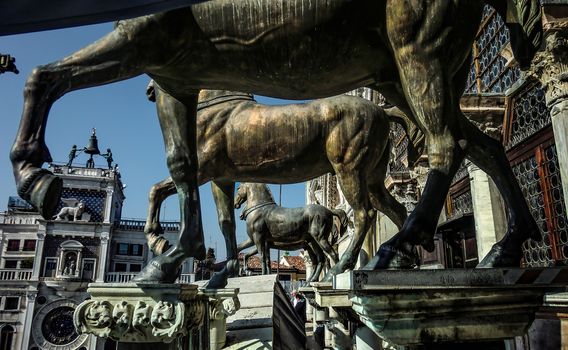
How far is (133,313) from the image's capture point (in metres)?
2.17

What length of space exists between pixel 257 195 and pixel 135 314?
5.78 metres

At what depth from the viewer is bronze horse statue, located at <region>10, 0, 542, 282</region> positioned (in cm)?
197

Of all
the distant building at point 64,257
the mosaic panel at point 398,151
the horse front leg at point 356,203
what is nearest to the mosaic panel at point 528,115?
the horse front leg at point 356,203

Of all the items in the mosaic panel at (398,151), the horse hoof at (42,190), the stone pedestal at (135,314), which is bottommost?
the stone pedestal at (135,314)

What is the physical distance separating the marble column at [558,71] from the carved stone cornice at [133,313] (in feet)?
14.7

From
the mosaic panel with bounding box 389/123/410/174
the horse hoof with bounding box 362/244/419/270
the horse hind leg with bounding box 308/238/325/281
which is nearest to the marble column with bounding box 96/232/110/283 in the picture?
the mosaic panel with bounding box 389/123/410/174

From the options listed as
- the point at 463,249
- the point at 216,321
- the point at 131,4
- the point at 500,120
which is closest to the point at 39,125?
the point at 131,4

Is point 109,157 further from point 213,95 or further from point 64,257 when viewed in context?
point 213,95

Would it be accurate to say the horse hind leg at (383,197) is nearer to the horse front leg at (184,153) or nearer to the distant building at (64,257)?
the horse front leg at (184,153)

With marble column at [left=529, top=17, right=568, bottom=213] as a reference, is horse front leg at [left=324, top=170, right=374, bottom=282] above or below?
below

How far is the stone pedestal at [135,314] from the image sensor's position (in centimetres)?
215

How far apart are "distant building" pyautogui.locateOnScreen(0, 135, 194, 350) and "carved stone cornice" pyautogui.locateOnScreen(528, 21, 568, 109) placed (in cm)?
4120

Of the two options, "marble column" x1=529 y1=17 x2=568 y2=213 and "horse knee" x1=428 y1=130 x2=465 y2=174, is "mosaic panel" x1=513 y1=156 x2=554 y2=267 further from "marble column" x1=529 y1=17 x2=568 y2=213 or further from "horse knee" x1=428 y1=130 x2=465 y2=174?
"horse knee" x1=428 y1=130 x2=465 y2=174

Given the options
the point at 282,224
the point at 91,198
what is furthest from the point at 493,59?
the point at 91,198
